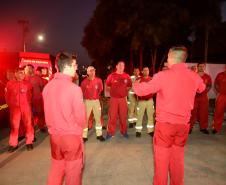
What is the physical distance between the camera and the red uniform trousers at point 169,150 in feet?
14.8

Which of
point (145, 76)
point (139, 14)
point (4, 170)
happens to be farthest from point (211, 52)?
point (4, 170)

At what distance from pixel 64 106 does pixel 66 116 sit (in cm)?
12

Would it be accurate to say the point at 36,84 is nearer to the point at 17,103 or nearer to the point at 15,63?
the point at 17,103

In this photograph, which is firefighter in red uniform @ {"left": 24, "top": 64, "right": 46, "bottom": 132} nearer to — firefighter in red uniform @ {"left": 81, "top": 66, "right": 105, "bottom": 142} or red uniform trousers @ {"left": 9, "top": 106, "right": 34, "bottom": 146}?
firefighter in red uniform @ {"left": 81, "top": 66, "right": 105, "bottom": 142}

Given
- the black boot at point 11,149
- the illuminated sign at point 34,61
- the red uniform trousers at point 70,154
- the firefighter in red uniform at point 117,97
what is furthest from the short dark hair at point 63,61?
the illuminated sign at point 34,61

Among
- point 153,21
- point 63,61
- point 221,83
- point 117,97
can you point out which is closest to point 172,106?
point 63,61

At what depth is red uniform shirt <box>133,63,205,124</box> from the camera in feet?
14.5

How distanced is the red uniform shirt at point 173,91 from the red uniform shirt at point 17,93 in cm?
399

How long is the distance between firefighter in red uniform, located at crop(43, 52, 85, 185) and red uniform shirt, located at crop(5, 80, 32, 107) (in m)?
3.86

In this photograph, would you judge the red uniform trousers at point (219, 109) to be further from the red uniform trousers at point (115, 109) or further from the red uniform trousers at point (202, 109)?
the red uniform trousers at point (115, 109)

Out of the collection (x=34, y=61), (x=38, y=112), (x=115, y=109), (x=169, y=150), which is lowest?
(x=38, y=112)

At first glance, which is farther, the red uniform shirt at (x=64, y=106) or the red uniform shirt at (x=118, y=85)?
the red uniform shirt at (x=118, y=85)

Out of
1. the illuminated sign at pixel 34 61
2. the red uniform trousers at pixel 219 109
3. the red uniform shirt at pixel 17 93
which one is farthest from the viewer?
the illuminated sign at pixel 34 61

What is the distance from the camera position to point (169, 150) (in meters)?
4.57
